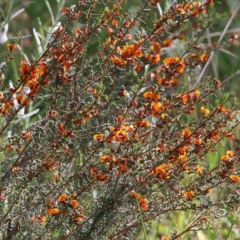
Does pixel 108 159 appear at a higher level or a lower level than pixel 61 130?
lower

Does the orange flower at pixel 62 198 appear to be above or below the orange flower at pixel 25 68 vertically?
below

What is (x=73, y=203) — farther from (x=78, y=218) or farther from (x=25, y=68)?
(x=25, y=68)

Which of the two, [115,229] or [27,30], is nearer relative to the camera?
[115,229]

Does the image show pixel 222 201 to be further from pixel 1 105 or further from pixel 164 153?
pixel 1 105

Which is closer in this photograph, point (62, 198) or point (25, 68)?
point (25, 68)

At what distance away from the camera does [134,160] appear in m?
1.99

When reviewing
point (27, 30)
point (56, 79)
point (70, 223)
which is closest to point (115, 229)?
point (70, 223)

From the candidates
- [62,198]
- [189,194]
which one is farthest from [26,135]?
[189,194]

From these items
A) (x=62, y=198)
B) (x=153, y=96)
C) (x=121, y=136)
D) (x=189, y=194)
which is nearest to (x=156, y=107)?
(x=153, y=96)

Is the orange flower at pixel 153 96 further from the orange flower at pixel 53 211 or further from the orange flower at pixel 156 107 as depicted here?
the orange flower at pixel 53 211

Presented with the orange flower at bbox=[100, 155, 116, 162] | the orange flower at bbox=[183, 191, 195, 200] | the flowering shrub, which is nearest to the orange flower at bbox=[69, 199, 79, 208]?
the flowering shrub

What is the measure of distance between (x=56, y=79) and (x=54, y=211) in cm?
41

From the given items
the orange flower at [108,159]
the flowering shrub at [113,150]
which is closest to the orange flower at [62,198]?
the flowering shrub at [113,150]

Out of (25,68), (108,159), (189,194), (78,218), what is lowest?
(189,194)
